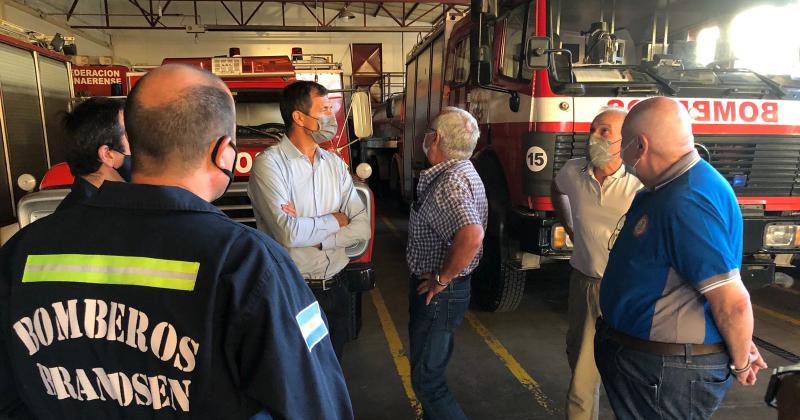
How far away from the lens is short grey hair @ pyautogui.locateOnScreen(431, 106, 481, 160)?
94.2 inches

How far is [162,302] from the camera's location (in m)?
0.90

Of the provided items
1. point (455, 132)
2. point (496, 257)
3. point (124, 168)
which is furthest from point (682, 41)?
point (124, 168)

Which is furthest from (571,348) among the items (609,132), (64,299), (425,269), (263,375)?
(64,299)

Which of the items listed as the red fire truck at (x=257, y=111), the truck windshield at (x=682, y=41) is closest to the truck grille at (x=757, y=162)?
the truck windshield at (x=682, y=41)

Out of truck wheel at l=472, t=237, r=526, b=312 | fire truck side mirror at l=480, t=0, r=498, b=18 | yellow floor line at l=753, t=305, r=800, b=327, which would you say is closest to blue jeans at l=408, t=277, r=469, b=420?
truck wheel at l=472, t=237, r=526, b=312

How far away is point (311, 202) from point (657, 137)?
1.60 meters

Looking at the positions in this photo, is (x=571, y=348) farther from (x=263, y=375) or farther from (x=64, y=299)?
(x=64, y=299)

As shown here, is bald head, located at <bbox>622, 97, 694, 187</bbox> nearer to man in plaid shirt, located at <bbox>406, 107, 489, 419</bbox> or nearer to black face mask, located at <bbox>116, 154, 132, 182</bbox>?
man in plaid shirt, located at <bbox>406, 107, 489, 419</bbox>

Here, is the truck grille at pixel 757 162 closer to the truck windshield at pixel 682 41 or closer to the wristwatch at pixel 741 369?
the truck windshield at pixel 682 41

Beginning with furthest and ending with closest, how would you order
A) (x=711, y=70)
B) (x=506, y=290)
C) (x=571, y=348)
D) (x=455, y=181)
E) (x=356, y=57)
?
(x=356, y=57), (x=506, y=290), (x=711, y=70), (x=571, y=348), (x=455, y=181)

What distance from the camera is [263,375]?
891mm

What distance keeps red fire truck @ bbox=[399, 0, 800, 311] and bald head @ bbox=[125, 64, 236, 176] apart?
311cm

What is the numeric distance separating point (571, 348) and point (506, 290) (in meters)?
1.87

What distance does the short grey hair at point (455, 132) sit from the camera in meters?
2.39
